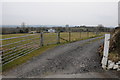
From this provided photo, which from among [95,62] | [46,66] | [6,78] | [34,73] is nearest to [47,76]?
[34,73]

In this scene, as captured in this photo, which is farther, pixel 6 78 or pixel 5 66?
pixel 5 66

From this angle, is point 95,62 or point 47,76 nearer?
point 47,76

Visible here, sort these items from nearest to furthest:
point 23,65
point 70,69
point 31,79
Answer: point 31,79 → point 70,69 → point 23,65

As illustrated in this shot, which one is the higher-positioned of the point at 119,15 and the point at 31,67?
the point at 119,15

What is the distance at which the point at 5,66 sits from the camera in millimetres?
3869

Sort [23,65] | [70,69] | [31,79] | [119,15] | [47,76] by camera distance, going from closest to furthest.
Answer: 1. [31,79]
2. [47,76]
3. [70,69]
4. [23,65]
5. [119,15]

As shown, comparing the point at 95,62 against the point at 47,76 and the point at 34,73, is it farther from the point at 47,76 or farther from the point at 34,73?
the point at 34,73

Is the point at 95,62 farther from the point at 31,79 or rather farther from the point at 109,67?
the point at 31,79

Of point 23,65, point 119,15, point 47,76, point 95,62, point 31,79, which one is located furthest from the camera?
point 119,15

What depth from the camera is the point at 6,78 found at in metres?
3.11

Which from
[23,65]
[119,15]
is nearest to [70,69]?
[23,65]

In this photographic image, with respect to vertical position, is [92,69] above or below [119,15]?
below

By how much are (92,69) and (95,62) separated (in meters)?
0.74

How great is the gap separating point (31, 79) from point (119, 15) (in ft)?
24.9
